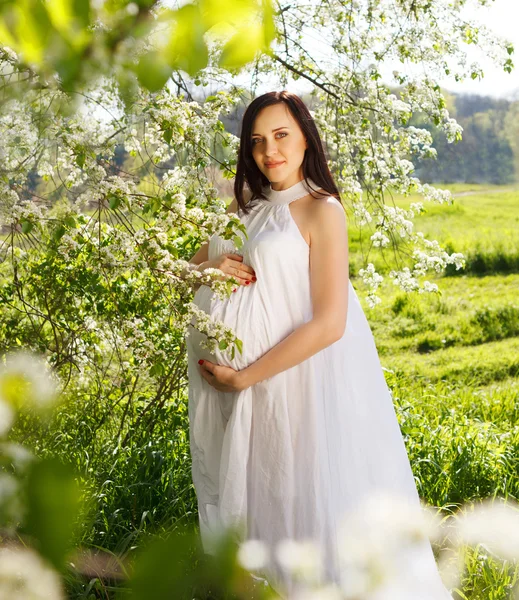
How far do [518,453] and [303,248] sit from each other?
224 cm

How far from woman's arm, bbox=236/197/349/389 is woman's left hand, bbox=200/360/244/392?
16 mm

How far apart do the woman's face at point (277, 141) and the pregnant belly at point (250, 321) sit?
44cm

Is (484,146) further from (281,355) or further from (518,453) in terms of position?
(281,355)

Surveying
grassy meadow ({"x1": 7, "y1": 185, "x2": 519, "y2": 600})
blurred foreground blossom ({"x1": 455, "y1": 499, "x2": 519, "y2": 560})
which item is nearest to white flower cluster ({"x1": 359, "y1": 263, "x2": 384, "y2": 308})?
grassy meadow ({"x1": 7, "y1": 185, "x2": 519, "y2": 600})

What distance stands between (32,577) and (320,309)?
6.18ft

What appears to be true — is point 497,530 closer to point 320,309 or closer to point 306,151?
point 320,309

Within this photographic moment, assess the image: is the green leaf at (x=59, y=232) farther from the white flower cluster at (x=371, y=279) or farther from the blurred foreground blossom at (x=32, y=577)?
the white flower cluster at (x=371, y=279)

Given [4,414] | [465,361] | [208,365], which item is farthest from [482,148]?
[4,414]

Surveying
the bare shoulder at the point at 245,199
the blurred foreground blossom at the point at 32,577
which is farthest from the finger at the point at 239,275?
the blurred foreground blossom at the point at 32,577

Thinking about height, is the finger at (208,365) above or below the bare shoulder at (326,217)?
below

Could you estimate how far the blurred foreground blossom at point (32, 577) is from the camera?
357 millimetres

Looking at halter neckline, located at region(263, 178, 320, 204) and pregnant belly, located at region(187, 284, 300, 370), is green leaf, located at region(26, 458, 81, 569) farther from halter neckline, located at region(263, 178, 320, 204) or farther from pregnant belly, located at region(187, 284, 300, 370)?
halter neckline, located at region(263, 178, 320, 204)

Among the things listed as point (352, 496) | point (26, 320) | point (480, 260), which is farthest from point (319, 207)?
point (480, 260)

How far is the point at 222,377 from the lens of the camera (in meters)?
2.24
